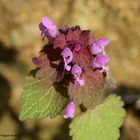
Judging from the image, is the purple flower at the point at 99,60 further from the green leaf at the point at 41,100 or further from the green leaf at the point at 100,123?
the green leaf at the point at 100,123

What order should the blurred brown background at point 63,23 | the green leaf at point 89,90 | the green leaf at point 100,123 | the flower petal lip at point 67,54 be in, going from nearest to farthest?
the flower petal lip at point 67,54, the green leaf at point 89,90, the green leaf at point 100,123, the blurred brown background at point 63,23

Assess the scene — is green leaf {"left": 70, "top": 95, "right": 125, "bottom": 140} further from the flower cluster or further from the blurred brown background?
the blurred brown background

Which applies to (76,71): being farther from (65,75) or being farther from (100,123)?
(100,123)

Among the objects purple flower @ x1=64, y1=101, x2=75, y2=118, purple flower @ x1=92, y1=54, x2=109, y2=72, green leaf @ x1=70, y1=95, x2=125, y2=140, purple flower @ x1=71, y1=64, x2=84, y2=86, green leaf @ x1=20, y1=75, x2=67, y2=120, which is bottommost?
green leaf @ x1=70, y1=95, x2=125, y2=140

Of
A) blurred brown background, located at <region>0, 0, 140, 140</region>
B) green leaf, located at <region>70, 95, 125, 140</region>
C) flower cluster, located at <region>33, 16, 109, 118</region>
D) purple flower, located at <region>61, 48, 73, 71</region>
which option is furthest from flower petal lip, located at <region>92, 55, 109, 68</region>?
blurred brown background, located at <region>0, 0, 140, 140</region>

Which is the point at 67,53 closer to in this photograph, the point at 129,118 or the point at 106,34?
the point at 129,118

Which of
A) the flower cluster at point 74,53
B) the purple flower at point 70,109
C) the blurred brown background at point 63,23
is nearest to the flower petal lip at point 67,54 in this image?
the flower cluster at point 74,53
